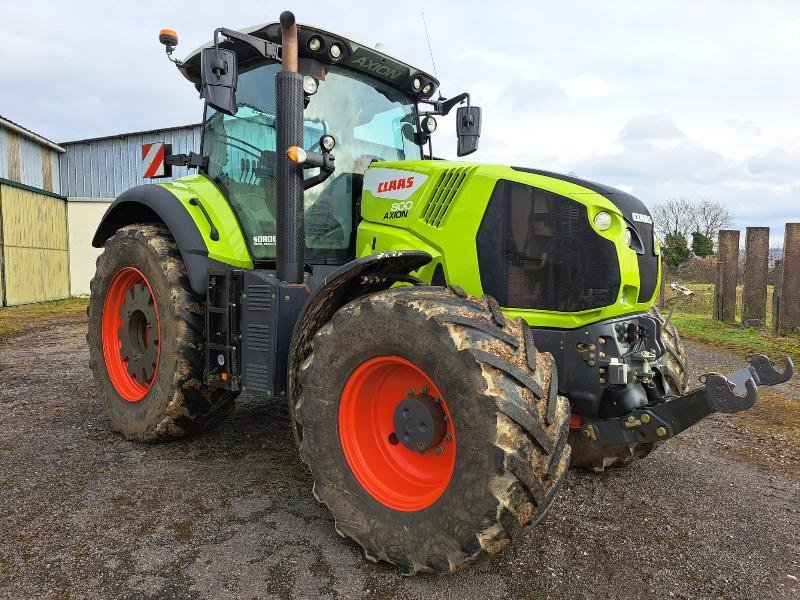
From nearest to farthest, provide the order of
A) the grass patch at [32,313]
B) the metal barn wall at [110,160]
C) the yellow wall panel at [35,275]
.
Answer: the grass patch at [32,313]
the yellow wall panel at [35,275]
the metal barn wall at [110,160]

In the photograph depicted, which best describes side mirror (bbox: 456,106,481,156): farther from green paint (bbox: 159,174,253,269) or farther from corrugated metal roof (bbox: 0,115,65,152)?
corrugated metal roof (bbox: 0,115,65,152)

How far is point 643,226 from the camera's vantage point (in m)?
3.02

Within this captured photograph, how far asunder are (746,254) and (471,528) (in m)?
9.19

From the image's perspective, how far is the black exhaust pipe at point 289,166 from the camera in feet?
10.6

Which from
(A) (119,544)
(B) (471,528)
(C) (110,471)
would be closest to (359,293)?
(B) (471,528)

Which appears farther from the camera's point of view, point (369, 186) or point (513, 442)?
point (369, 186)

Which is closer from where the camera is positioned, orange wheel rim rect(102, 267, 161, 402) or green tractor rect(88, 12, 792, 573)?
green tractor rect(88, 12, 792, 573)

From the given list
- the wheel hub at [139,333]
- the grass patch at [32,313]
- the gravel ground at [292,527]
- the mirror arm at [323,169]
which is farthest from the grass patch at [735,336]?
the grass patch at [32,313]

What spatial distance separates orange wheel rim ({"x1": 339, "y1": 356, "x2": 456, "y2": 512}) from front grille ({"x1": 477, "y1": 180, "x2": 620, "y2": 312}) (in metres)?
0.66

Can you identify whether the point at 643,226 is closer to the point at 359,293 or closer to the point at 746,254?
the point at 359,293

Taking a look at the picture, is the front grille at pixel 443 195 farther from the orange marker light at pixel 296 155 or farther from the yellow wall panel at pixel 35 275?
the yellow wall panel at pixel 35 275

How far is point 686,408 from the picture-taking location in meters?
2.63

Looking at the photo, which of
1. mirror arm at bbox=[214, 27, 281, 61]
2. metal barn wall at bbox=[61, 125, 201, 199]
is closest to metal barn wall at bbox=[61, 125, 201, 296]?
metal barn wall at bbox=[61, 125, 201, 199]

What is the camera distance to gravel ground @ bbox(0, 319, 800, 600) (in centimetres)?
251
